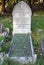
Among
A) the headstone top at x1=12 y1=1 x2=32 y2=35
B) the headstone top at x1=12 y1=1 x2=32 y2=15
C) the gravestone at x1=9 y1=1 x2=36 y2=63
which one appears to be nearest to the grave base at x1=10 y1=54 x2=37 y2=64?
the gravestone at x1=9 y1=1 x2=36 y2=63

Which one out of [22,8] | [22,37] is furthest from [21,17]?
[22,37]

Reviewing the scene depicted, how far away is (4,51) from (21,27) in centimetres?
290

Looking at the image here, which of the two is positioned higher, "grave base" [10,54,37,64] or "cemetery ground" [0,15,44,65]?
"grave base" [10,54,37,64]

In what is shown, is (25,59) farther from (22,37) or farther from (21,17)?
(21,17)

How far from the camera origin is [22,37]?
46.7ft

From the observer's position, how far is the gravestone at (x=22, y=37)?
11619 mm

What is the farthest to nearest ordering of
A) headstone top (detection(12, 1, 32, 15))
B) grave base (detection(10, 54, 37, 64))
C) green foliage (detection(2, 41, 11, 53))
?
headstone top (detection(12, 1, 32, 15)) < green foliage (detection(2, 41, 11, 53)) < grave base (detection(10, 54, 37, 64))

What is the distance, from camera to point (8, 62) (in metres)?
11.1

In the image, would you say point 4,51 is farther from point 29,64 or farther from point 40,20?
point 40,20

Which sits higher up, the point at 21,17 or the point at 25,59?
the point at 21,17

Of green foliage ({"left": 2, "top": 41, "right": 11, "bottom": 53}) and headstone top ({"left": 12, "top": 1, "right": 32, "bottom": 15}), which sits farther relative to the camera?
headstone top ({"left": 12, "top": 1, "right": 32, "bottom": 15})

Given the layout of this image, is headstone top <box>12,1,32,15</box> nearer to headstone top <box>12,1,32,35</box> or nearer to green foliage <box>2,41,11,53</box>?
headstone top <box>12,1,32,35</box>

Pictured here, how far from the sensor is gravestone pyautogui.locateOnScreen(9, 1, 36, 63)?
11619mm

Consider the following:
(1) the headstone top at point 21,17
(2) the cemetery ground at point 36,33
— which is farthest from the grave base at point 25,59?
(1) the headstone top at point 21,17
